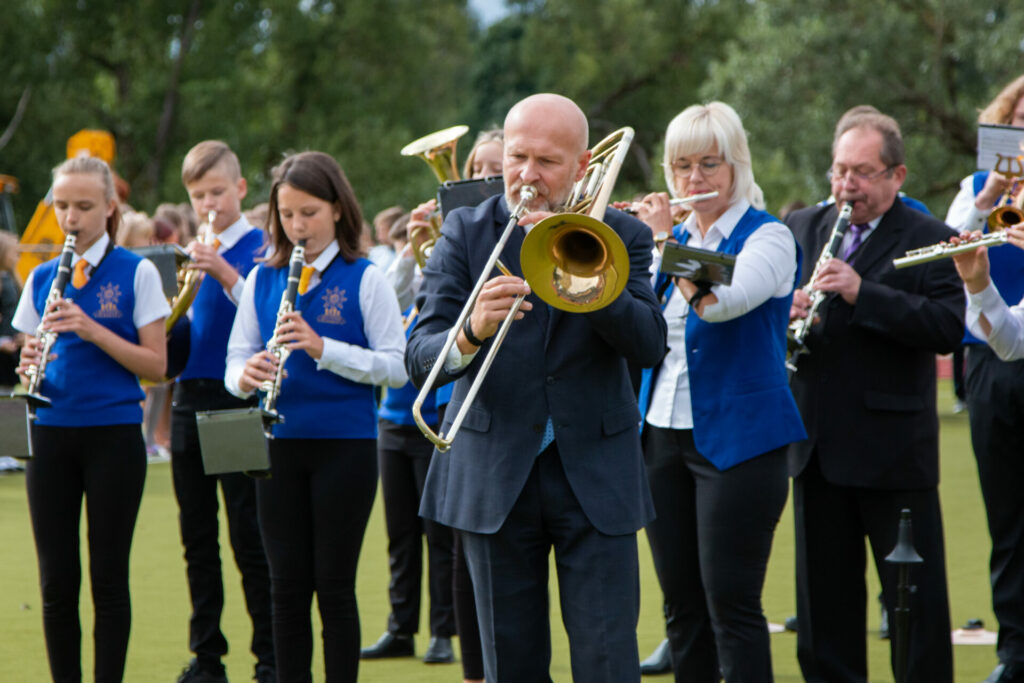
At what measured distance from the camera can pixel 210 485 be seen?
5.54 m

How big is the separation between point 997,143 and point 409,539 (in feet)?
10.7

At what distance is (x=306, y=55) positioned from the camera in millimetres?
33094

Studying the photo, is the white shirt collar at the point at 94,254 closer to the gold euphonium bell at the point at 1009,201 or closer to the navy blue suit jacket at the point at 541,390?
the navy blue suit jacket at the point at 541,390

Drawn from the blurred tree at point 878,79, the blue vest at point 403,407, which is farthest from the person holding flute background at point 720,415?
the blurred tree at point 878,79

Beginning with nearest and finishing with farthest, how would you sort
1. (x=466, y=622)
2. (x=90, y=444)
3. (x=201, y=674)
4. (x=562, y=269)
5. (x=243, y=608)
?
(x=562, y=269) < (x=90, y=444) < (x=466, y=622) < (x=201, y=674) < (x=243, y=608)

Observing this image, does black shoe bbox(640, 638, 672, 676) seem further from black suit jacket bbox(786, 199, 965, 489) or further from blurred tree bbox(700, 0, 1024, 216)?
blurred tree bbox(700, 0, 1024, 216)

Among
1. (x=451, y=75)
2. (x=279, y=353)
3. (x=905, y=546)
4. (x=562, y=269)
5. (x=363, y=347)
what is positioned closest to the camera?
(x=562, y=269)

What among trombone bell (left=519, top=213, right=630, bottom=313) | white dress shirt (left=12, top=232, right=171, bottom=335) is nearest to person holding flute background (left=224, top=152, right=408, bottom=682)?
white dress shirt (left=12, top=232, right=171, bottom=335)

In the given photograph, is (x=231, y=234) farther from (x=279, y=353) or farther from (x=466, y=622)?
(x=466, y=622)

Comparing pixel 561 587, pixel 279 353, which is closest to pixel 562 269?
pixel 561 587

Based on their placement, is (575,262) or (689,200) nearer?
(575,262)

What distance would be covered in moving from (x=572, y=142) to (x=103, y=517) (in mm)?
2462

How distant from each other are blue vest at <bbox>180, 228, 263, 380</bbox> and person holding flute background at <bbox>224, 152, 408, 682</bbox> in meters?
0.68

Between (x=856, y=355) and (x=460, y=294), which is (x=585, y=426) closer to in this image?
(x=460, y=294)
